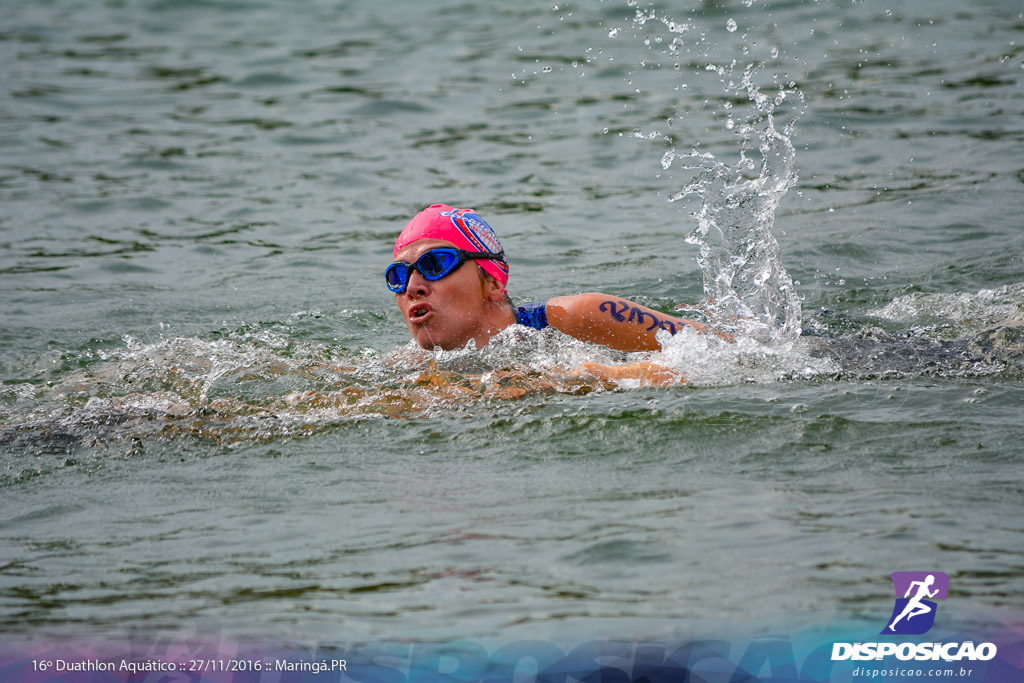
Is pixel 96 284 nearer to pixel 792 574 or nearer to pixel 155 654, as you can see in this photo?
pixel 155 654

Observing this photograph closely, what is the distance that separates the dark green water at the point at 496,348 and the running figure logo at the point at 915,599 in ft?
0.27

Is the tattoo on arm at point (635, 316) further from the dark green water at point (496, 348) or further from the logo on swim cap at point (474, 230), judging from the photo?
the logo on swim cap at point (474, 230)

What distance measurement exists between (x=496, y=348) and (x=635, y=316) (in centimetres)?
93

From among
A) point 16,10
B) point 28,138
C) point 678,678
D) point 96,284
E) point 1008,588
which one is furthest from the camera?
point 16,10

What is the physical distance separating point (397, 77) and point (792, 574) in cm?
1411

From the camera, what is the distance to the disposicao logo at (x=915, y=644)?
10.5 ft

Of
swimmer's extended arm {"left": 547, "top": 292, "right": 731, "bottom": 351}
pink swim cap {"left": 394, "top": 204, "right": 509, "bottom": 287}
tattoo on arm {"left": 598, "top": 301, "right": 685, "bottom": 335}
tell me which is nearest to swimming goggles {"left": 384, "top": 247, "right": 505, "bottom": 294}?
pink swim cap {"left": 394, "top": 204, "right": 509, "bottom": 287}

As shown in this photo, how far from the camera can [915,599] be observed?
3.36m

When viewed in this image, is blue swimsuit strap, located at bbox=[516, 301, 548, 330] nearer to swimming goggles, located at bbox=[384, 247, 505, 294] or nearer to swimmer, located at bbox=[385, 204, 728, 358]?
swimmer, located at bbox=[385, 204, 728, 358]

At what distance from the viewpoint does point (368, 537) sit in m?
4.19

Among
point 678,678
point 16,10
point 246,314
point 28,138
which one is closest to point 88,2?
point 16,10

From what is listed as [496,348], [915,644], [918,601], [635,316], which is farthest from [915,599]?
[496,348]

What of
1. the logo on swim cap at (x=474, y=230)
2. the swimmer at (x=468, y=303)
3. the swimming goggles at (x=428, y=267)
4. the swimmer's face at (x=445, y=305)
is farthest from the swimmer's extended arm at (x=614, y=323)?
the swimming goggles at (x=428, y=267)

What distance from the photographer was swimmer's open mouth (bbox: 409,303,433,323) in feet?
21.9
